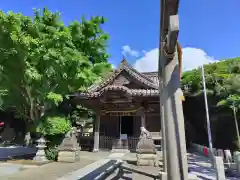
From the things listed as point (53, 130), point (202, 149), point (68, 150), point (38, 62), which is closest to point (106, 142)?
point (68, 150)

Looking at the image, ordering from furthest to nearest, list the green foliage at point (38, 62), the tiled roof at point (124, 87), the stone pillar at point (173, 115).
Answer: the tiled roof at point (124, 87)
the green foliage at point (38, 62)
the stone pillar at point (173, 115)

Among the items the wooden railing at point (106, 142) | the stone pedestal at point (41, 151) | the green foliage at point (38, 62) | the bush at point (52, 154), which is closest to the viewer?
the green foliage at point (38, 62)

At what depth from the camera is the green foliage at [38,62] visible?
9.21 meters

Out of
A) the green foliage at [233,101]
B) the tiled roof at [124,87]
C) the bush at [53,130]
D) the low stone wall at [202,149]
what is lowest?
the low stone wall at [202,149]

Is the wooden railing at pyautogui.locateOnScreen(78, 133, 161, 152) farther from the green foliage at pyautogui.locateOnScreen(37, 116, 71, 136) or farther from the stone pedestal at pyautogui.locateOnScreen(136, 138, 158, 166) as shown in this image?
the stone pedestal at pyautogui.locateOnScreen(136, 138, 158, 166)

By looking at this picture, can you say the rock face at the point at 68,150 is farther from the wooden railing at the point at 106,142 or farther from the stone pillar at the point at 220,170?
the stone pillar at the point at 220,170

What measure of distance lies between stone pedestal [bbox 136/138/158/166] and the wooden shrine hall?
5175 mm

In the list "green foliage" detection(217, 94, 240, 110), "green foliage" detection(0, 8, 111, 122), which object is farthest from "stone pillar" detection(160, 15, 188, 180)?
"green foliage" detection(217, 94, 240, 110)

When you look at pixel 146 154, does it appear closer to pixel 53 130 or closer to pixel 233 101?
pixel 53 130

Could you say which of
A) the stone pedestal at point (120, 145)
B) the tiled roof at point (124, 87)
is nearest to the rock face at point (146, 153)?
the tiled roof at point (124, 87)

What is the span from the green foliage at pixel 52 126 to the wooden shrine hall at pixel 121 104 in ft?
13.9

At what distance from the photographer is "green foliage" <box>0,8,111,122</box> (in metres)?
9.21

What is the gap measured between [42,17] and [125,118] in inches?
455

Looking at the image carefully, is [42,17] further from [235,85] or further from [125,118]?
[235,85]
